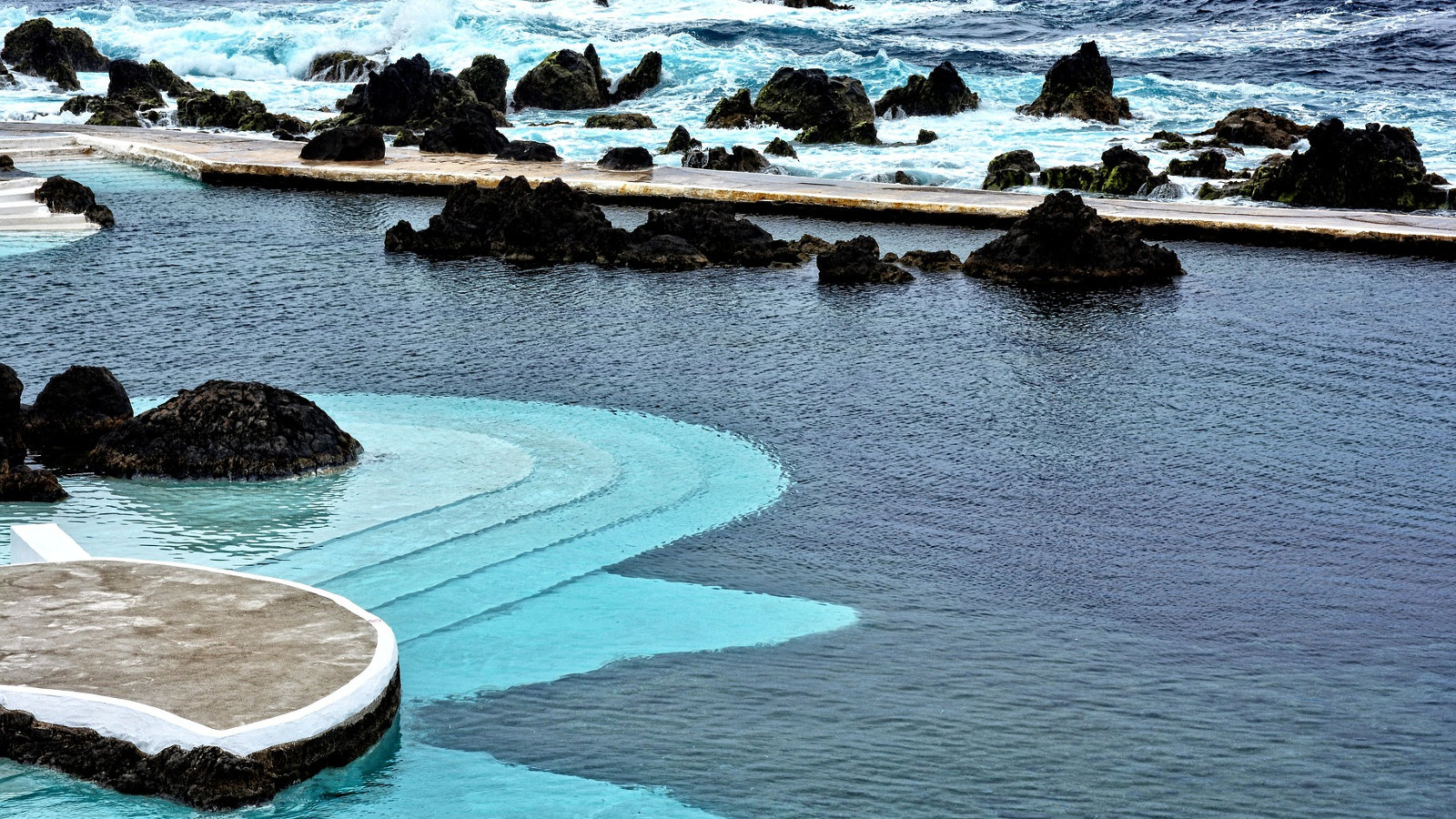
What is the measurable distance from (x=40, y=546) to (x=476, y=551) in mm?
2213

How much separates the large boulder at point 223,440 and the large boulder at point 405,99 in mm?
24426

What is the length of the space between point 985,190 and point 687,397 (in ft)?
43.5

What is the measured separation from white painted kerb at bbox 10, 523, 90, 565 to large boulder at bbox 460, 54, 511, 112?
3365 centimetres

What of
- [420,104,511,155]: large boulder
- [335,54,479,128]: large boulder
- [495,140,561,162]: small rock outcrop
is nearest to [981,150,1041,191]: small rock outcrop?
[495,140,561,162]: small rock outcrop

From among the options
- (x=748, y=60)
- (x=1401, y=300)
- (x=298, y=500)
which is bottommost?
(x=298, y=500)

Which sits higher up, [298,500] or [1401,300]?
[1401,300]

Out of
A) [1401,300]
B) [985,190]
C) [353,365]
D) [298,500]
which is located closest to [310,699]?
[298,500]

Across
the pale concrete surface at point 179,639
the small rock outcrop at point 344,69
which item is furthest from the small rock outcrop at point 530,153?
the small rock outcrop at point 344,69

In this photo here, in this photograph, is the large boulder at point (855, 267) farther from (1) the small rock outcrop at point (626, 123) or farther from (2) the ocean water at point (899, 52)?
(1) the small rock outcrop at point (626, 123)

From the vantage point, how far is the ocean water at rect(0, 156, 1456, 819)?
5691 millimetres

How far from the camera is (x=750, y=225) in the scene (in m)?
18.0

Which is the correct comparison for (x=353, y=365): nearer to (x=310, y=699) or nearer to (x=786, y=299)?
(x=786, y=299)

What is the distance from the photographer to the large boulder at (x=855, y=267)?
16.5 metres

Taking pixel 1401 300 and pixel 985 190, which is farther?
pixel 985 190
